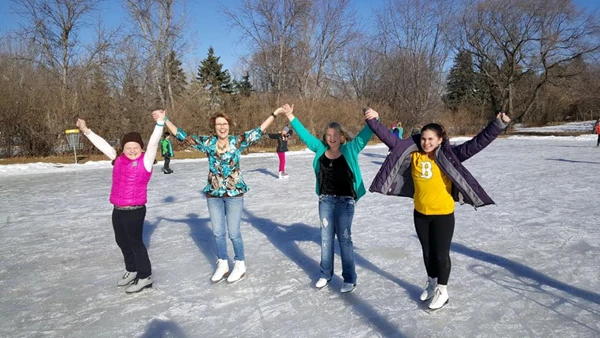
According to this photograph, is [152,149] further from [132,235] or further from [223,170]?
[132,235]

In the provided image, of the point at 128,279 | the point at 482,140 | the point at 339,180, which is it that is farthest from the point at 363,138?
the point at 128,279

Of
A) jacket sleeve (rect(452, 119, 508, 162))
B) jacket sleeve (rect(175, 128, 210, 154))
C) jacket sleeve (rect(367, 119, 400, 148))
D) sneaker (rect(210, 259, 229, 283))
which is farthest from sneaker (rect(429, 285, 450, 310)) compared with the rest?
jacket sleeve (rect(175, 128, 210, 154))

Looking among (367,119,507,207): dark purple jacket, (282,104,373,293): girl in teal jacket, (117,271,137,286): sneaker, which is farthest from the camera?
(117,271,137,286): sneaker

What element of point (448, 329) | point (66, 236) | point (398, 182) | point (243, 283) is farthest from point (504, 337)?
point (66, 236)

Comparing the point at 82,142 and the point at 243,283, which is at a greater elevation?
the point at 82,142

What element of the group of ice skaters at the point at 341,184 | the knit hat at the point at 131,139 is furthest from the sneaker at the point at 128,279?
the knit hat at the point at 131,139

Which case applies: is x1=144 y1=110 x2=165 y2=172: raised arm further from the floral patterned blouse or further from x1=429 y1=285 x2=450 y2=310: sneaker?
x1=429 y1=285 x2=450 y2=310: sneaker

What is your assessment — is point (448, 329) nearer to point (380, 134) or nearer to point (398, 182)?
point (398, 182)

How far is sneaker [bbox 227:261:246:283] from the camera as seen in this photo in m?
3.81

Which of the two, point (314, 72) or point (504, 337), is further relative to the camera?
point (314, 72)

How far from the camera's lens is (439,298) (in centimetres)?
316

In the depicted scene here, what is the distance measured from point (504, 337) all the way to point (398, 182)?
1.44 metres

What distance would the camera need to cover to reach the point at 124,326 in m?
3.06

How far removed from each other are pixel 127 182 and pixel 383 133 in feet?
7.81
